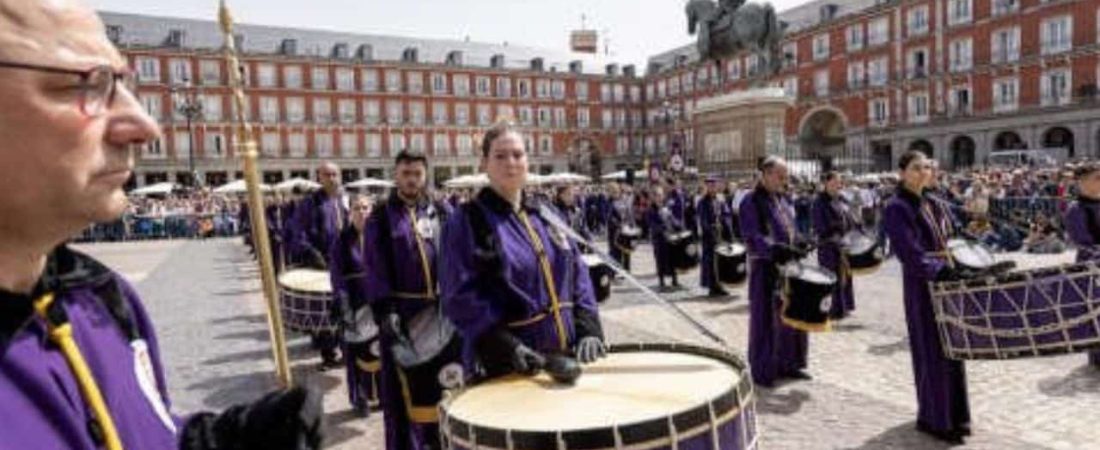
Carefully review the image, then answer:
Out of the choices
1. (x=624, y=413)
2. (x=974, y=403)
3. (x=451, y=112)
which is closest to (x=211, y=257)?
(x=974, y=403)

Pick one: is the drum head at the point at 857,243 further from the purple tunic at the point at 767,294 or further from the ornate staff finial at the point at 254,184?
the ornate staff finial at the point at 254,184

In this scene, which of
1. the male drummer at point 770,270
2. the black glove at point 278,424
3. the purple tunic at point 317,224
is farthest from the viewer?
the purple tunic at point 317,224

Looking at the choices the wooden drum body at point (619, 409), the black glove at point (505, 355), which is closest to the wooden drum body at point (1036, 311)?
the wooden drum body at point (619, 409)

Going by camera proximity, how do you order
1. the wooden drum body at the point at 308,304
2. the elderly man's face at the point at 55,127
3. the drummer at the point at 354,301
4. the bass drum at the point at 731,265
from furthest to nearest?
1. the bass drum at the point at 731,265
2. the wooden drum body at the point at 308,304
3. the drummer at the point at 354,301
4. the elderly man's face at the point at 55,127

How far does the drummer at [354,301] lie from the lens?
7.31 meters

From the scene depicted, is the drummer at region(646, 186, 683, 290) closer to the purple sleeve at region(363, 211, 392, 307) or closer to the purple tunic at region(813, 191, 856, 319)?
the purple tunic at region(813, 191, 856, 319)

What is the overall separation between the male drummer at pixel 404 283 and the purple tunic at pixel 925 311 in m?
3.47

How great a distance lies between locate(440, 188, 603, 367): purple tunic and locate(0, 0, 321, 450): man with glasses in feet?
7.70

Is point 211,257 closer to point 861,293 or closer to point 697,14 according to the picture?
point 697,14

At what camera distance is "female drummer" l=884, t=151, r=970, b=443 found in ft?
20.8

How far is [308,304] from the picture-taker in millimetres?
8914

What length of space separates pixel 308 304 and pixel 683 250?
8573 millimetres

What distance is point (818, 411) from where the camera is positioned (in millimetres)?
7395

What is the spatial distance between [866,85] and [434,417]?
6104cm
